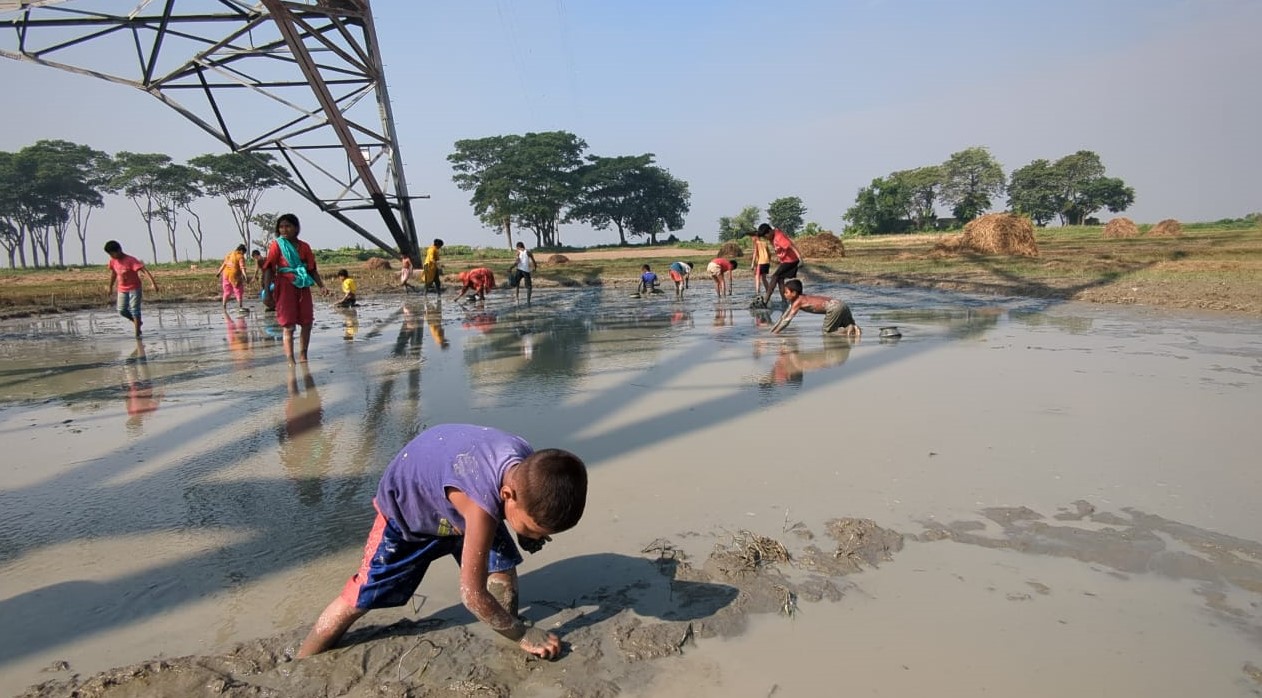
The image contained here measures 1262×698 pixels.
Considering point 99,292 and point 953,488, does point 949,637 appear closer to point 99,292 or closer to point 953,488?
point 953,488

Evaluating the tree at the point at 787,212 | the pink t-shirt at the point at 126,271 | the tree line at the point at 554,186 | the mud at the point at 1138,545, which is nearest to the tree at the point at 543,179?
the tree line at the point at 554,186

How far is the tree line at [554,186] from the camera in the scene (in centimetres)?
5781

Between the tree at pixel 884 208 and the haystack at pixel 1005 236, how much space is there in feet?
150

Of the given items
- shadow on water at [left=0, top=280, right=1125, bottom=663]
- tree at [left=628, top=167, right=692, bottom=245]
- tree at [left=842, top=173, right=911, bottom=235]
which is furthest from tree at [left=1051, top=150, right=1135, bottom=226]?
shadow on water at [left=0, top=280, right=1125, bottom=663]

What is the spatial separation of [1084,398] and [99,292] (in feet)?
78.6

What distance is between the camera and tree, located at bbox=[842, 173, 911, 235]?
70250 millimetres

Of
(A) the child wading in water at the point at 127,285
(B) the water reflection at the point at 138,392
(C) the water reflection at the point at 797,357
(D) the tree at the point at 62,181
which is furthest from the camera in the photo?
(D) the tree at the point at 62,181

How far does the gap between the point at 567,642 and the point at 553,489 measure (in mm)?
766

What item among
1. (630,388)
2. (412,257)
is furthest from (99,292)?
(630,388)

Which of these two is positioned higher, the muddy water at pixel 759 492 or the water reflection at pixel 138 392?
the water reflection at pixel 138 392

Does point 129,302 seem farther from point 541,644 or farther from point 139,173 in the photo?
point 139,173

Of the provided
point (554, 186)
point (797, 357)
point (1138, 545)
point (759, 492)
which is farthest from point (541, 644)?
point (554, 186)

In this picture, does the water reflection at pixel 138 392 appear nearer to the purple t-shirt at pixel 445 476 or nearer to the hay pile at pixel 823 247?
the purple t-shirt at pixel 445 476

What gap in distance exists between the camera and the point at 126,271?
36.1ft
